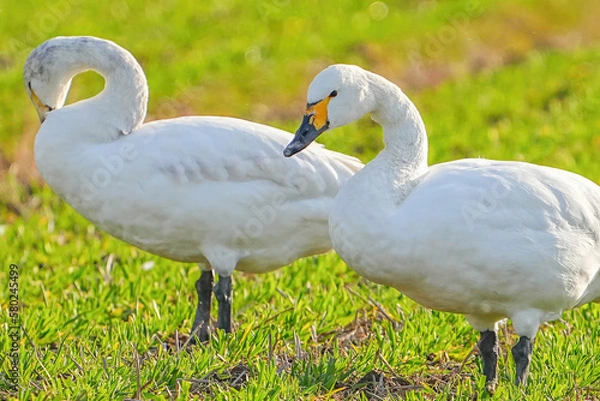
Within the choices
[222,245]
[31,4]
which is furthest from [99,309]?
[31,4]

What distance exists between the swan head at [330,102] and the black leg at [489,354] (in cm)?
123

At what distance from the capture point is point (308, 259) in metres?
7.55

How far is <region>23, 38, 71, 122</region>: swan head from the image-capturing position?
6066 millimetres

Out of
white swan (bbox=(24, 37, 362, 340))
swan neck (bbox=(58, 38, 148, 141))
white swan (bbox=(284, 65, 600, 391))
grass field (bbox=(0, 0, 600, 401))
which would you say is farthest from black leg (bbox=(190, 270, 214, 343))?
white swan (bbox=(284, 65, 600, 391))

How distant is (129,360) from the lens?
5.19m

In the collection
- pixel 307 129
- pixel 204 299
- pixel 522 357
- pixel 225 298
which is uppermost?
pixel 307 129

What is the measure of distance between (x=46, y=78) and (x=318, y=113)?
194cm

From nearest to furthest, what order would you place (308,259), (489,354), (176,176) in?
(489,354)
(176,176)
(308,259)

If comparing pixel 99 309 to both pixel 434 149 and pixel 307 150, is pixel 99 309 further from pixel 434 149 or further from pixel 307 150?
pixel 434 149

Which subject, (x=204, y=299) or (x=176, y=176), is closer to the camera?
(x=176, y=176)

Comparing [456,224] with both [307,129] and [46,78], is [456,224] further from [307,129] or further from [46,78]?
[46,78]

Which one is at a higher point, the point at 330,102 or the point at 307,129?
the point at 330,102

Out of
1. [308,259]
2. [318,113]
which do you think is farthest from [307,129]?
[308,259]

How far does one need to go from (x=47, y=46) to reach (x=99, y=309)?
152 cm
